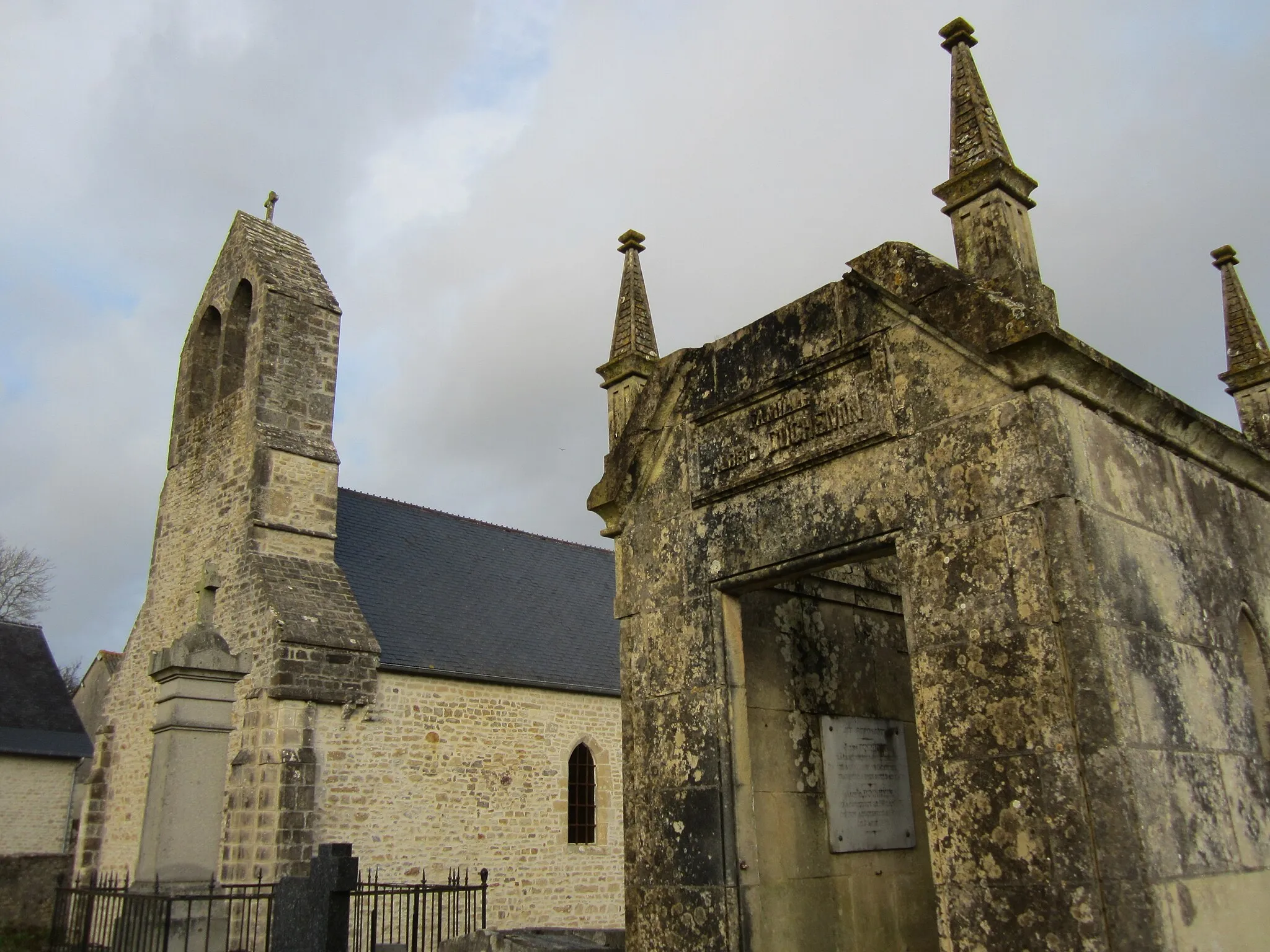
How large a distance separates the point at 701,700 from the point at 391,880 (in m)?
10.3

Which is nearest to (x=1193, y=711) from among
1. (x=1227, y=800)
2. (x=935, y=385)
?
(x=1227, y=800)

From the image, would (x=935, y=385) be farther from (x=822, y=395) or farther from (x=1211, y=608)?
(x=1211, y=608)

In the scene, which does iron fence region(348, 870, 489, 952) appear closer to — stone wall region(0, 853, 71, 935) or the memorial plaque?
stone wall region(0, 853, 71, 935)

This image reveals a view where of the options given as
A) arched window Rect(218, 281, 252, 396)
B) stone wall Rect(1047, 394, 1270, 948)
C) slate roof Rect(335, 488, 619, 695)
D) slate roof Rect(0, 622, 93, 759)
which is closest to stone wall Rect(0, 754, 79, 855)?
slate roof Rect(0, 622, 93, 759)

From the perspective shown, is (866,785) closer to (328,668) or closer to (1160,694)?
(1160,694)

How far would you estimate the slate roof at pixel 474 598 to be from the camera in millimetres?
15617

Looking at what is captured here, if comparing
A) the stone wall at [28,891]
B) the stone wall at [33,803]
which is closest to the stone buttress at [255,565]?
the stone wall at [28,891]

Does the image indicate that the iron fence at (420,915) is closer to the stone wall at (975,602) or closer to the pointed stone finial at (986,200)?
the stone wall at (975,602)

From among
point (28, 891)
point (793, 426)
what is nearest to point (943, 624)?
point (793, 426)

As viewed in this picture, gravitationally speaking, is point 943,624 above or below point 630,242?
below

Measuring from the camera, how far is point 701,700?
192 inches

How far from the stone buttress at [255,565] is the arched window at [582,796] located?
4.49 m

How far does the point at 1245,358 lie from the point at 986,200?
3299mm

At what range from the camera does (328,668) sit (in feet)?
43.6
